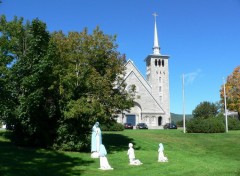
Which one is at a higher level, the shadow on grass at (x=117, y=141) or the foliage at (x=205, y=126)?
the foliage at (x=205, y=126)

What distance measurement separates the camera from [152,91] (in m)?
83.3

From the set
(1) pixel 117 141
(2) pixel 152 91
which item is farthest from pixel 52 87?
(2) pixel 152 91

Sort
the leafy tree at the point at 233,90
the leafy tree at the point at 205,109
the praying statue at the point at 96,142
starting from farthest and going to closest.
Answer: the leafy tree at the point at 205,109, the leafy tree at the point at 233,90, the praying statue at the point at 96,142

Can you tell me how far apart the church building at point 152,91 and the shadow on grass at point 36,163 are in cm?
4499

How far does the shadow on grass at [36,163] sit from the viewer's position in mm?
14586

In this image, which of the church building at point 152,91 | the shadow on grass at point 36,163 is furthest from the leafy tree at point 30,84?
the church building at point 152,91

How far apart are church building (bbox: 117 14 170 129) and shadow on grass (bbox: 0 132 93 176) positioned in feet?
148

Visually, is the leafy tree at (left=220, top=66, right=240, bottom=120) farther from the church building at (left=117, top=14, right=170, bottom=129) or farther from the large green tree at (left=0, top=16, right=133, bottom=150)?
the large green tree at (left=0, top=16, right=133, bottom=150)

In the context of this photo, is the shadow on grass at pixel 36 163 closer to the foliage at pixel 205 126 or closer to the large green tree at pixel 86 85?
the large green tree at pixel 86 85

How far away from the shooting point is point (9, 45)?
2092 cm

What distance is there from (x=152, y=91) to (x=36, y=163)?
6749cm

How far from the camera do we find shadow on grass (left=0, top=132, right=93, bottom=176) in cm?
1459

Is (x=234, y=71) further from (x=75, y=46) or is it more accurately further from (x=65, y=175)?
(x=65, y=175)

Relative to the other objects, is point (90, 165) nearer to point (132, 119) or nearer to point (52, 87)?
point (52, 87)
